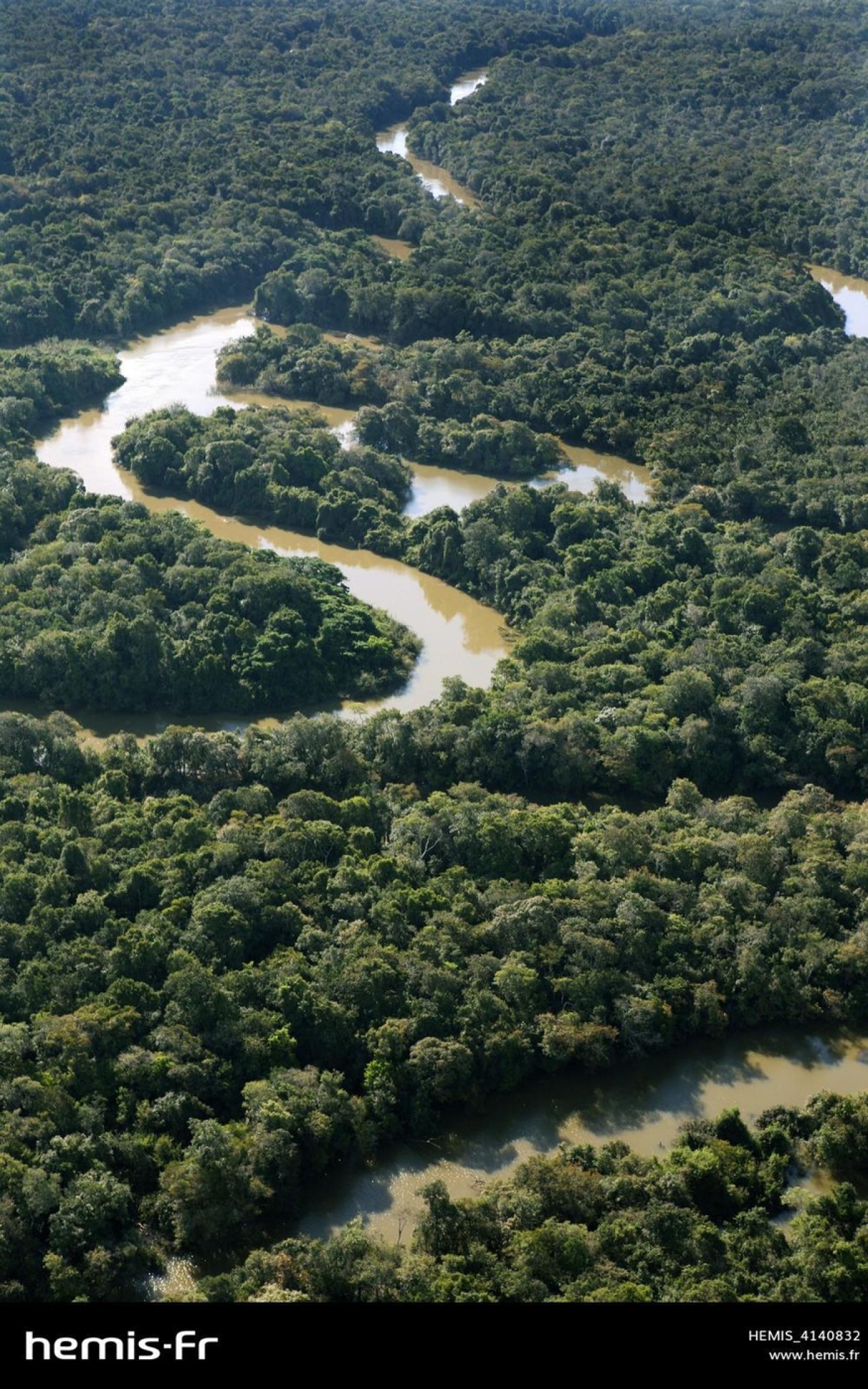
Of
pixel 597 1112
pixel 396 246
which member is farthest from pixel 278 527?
pixel 396 246

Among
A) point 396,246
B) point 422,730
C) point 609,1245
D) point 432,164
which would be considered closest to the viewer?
point 609,1245

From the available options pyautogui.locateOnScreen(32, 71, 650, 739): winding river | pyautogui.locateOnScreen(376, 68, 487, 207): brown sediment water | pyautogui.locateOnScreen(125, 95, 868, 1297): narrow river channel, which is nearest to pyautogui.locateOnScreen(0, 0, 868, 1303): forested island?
pyautogui.locateOnScreen(125, 95, 868, 1297): narrow river channel

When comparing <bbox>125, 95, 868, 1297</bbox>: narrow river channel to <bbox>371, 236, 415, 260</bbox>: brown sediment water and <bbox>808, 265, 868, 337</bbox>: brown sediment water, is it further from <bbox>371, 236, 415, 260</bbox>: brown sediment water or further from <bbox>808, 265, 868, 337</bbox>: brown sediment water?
<bbox>371, 236, 415, 260</bbox>: brown sediment water

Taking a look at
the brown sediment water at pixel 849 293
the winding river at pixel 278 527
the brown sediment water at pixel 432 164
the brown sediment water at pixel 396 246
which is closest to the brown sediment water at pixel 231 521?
the winding river at pixel 278 527

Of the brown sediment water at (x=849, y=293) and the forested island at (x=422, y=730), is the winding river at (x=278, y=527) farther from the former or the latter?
the brown sediment water at (x=849, y=293)

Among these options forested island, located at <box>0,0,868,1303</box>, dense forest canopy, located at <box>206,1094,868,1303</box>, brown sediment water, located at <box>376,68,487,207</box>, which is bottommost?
dense forest canopy, located at <box>206,1094,868,1303</box>

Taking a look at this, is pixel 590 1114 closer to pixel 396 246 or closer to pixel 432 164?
pixel 396 246
